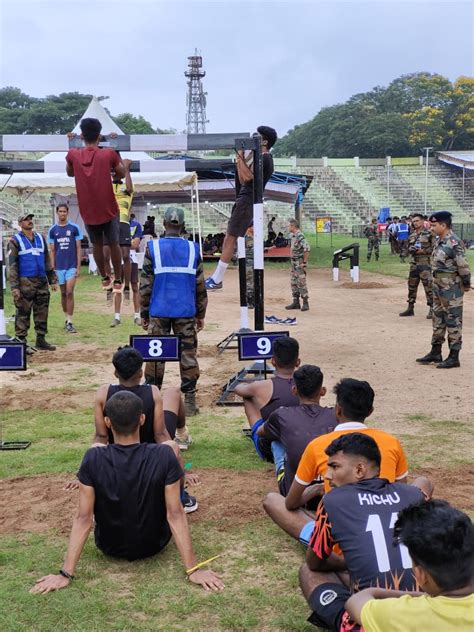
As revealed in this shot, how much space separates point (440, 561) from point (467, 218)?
178ft

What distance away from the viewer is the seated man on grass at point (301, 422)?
4.55m

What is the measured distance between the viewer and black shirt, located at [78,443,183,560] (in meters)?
4.00

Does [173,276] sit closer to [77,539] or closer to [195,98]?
[77,539]

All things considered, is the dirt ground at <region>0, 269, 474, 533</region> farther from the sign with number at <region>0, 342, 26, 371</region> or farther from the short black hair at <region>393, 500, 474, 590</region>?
the short black hair at <region>393, 500, 474, 590</region>

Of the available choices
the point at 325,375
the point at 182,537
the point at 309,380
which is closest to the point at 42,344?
the point at 325,375

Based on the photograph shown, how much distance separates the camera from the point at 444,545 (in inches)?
92.0

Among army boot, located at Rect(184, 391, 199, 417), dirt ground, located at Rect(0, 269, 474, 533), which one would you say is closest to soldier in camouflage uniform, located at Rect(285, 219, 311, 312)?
dirt ground, located at Rect(0, 269, 474, 533)

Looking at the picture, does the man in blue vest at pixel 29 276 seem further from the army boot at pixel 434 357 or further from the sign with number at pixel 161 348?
the army boot at pixel 434 357

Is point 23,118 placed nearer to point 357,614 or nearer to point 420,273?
point 420,273

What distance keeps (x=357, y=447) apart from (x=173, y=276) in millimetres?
3823

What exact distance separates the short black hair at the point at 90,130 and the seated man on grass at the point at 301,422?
309 centimetres

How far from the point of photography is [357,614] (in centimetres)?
268

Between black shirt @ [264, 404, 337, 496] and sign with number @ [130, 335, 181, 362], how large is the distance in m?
2.00

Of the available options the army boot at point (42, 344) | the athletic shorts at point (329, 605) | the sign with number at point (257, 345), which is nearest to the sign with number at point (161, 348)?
the sign with number at point (257, 345)
